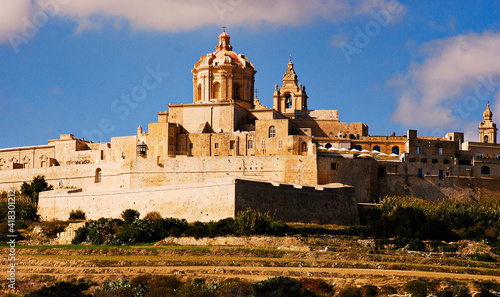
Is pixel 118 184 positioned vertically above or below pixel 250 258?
above

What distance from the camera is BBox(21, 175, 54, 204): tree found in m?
59.4

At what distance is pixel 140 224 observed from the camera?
46750 mm

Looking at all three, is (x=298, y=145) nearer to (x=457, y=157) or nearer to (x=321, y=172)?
(x=321, y=172)

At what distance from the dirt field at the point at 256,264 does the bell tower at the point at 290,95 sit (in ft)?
106

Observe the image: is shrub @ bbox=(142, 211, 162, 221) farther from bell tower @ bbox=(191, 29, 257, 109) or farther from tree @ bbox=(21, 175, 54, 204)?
bell tower @ bbox=(191, 29, 257, 109)

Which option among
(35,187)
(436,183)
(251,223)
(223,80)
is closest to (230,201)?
(251,223)

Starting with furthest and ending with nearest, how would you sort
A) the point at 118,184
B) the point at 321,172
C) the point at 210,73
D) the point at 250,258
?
the point at 210,73 < the point at 118,184 < the point at 321,172 < the point at 250,258

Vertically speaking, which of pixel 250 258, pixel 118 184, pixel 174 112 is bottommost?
pixel 250 258

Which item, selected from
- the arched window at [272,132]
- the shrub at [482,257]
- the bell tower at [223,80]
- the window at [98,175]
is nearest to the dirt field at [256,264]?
the shrub at [482,257]

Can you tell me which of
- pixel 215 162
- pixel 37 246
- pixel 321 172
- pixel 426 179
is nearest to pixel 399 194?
pixel 426 179

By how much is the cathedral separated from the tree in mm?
1278

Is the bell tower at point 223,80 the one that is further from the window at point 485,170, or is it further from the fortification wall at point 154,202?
the window at point 485,170

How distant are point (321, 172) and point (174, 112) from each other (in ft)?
41.8

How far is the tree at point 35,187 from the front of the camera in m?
59.4
